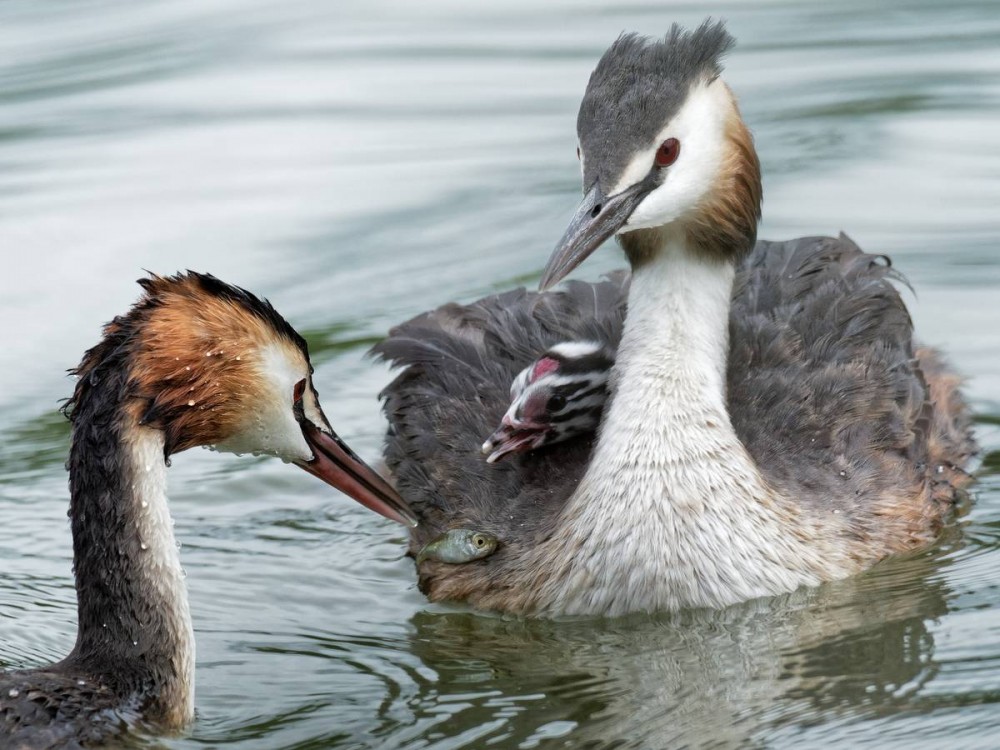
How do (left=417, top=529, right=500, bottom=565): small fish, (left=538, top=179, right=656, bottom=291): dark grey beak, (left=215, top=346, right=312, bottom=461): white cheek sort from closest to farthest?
1. (left=215, top=346, right=312, bottom=461): white cheek
2. (left=538, top=179, right=656, bottom=291): dark grey beak
3. (left=417, top=529, right=500, bottom=565): small fish

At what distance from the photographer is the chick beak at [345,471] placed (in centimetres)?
648

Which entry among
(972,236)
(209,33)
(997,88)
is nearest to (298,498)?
(972,236)

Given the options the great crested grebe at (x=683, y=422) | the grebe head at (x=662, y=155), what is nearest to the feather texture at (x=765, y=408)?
the great crested grebe at (x=683, y=422)

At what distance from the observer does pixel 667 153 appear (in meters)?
7.02

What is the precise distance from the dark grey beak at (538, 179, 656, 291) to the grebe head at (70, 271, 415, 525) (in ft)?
3.05

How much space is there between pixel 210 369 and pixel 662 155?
187 cm

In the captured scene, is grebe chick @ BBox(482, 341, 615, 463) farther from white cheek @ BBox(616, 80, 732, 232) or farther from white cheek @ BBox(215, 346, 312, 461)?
white cheek @ BBox(215, 346, 312, 461)

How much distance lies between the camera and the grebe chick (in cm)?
740

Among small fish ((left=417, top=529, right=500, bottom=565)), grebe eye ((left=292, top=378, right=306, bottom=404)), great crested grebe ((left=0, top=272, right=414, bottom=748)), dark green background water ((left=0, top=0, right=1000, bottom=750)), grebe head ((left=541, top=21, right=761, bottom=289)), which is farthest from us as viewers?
small fish ((left=417, top=529, right=500, bottom=565))

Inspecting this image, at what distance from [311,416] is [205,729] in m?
1.01

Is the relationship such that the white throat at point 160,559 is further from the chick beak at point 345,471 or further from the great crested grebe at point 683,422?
the great crested grebe at point 683,422

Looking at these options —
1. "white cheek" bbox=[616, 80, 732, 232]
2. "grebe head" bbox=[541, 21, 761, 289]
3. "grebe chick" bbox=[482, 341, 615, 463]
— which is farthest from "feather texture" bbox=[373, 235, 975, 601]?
"white cheek" bbox=[616, 80, 732, 232]

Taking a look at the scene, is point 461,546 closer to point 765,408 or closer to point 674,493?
point 674,493

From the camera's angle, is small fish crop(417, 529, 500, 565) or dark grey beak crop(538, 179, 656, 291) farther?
small fish crop(417, 529, 500, 565)
